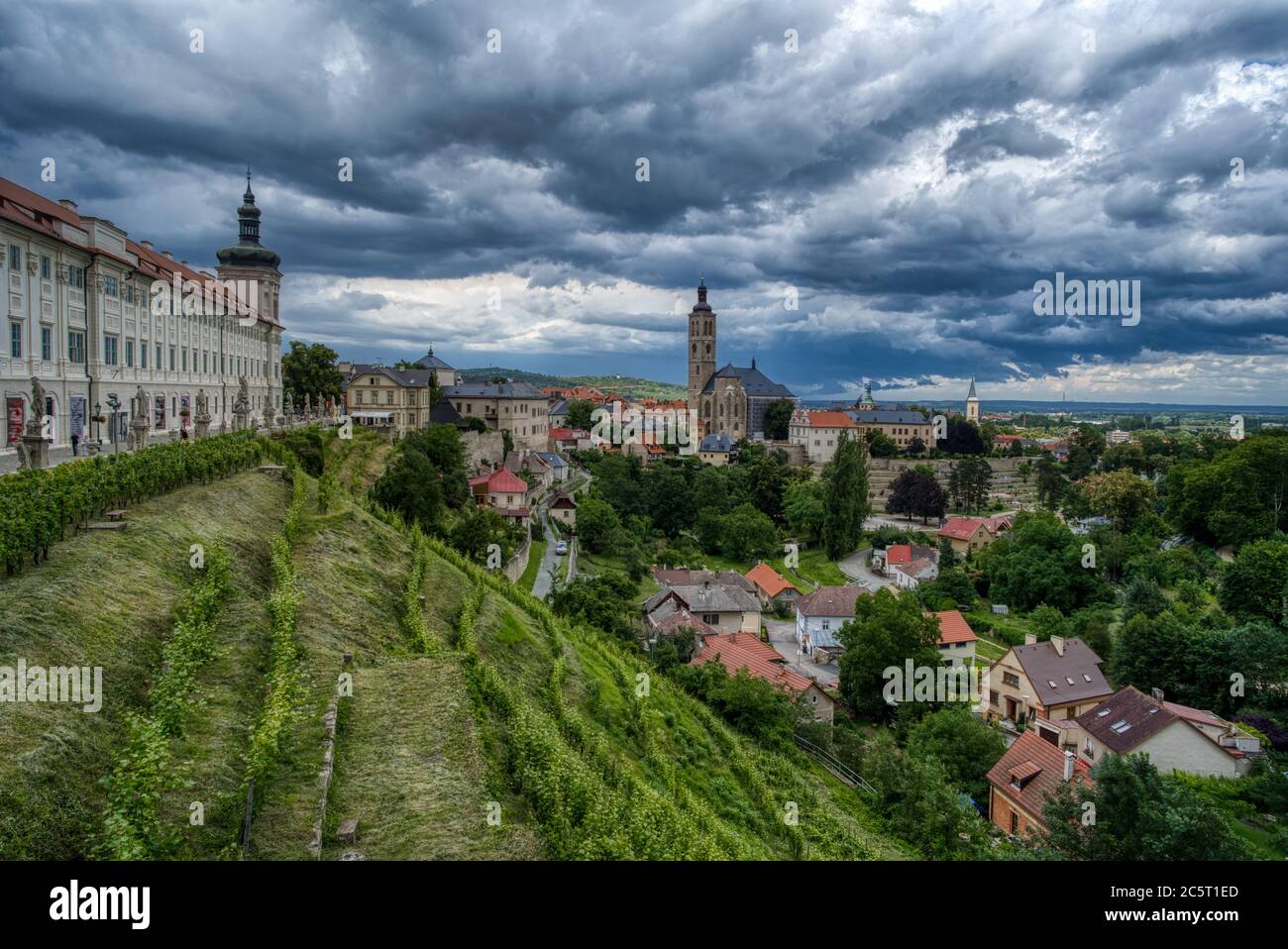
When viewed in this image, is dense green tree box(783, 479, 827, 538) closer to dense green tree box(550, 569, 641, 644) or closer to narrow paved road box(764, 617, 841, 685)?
narrow paved road box(764, 617, 841, 685)

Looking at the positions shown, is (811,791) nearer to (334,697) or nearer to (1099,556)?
(334,697)

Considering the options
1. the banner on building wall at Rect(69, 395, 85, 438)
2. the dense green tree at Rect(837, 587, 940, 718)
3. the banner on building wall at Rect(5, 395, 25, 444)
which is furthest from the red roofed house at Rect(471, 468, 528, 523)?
the banner on building wall at Rect(5, 395, 25, 444)

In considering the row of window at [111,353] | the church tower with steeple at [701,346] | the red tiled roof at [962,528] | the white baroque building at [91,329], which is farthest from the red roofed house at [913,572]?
the church tower with steeple at [701,346]

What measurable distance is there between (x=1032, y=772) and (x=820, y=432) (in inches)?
3439

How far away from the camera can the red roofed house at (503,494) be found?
52.7m

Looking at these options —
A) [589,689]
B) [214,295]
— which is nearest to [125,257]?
[214,295]

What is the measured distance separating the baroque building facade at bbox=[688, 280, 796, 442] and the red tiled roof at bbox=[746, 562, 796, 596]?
210ft

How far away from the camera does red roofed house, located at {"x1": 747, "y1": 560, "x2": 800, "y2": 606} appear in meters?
54.2

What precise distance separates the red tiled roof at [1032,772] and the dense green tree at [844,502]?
4022cm

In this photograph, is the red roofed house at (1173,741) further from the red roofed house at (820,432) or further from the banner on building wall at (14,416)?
the red roofed house at (820,432)

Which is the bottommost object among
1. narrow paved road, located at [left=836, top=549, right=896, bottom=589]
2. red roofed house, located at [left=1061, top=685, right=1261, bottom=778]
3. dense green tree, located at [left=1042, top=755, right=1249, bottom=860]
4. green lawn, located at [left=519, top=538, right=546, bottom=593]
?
red roofed house, located at [left=1061, top=685, right=1261, bottom=778]

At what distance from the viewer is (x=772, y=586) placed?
180ft

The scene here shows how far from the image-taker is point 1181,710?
30.3m

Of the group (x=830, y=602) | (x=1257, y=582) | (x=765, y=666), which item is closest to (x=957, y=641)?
(x=830, y=602)
